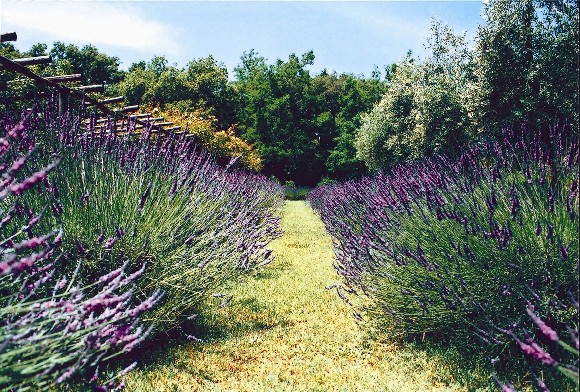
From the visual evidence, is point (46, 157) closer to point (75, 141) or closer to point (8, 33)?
point (75, 141)

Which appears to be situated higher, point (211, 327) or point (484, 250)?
point (484, 250)

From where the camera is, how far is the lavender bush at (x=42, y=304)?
51.4 inches

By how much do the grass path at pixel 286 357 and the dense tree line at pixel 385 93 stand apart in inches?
111

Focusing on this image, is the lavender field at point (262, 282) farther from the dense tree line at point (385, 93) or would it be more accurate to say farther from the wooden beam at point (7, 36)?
the dense tree line at point (385, 93)

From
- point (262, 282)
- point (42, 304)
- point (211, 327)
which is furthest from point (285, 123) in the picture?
point (42, 304)

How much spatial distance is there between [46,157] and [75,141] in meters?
0.23

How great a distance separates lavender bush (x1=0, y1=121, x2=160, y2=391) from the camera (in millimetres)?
1305

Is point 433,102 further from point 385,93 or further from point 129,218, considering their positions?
point 129,218

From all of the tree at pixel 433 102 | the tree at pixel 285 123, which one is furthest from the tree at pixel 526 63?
the tree at pixel 285 123

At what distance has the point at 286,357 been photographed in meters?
3.73

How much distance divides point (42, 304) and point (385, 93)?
86.5ft

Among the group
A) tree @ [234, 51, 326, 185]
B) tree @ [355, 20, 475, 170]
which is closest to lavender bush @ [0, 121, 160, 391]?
tree @ [355, 20, 475, 170]

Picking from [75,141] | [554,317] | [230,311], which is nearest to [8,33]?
[75,141]

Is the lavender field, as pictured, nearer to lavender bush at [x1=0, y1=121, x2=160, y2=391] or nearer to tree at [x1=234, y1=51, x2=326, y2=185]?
lavender bush at [x1=0, y1=121, x2=160, y2=391]
